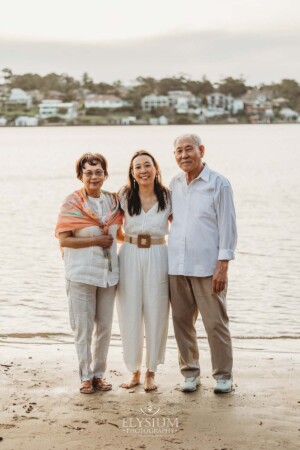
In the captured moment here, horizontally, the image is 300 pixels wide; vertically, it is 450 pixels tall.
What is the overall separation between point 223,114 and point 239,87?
8.62 metres

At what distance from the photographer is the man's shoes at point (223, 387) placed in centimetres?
522

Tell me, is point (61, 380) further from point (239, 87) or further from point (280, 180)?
point (239, 87)

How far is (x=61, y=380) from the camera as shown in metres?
5.62

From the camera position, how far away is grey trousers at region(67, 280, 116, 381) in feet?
17.1

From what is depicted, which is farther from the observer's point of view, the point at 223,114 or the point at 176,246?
the point at 223,114

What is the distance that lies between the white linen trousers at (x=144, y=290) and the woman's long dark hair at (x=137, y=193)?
1.5 inches

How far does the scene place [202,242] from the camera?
201 inches

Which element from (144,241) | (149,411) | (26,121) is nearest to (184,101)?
(26,121)

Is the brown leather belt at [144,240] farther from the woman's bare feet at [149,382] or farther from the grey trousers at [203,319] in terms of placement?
the woman's bare feet at [149,382]

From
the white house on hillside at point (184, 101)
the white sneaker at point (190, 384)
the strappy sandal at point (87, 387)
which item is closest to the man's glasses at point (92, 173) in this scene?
the strappy sandal at point (87, 387)

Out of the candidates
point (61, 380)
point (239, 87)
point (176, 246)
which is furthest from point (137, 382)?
point (239, 87)

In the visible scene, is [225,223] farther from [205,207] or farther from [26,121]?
[26,121]

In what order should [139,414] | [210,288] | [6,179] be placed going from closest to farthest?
[139,414] < [210,288] < [6,179]

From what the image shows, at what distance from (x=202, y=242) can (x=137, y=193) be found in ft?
1.79
